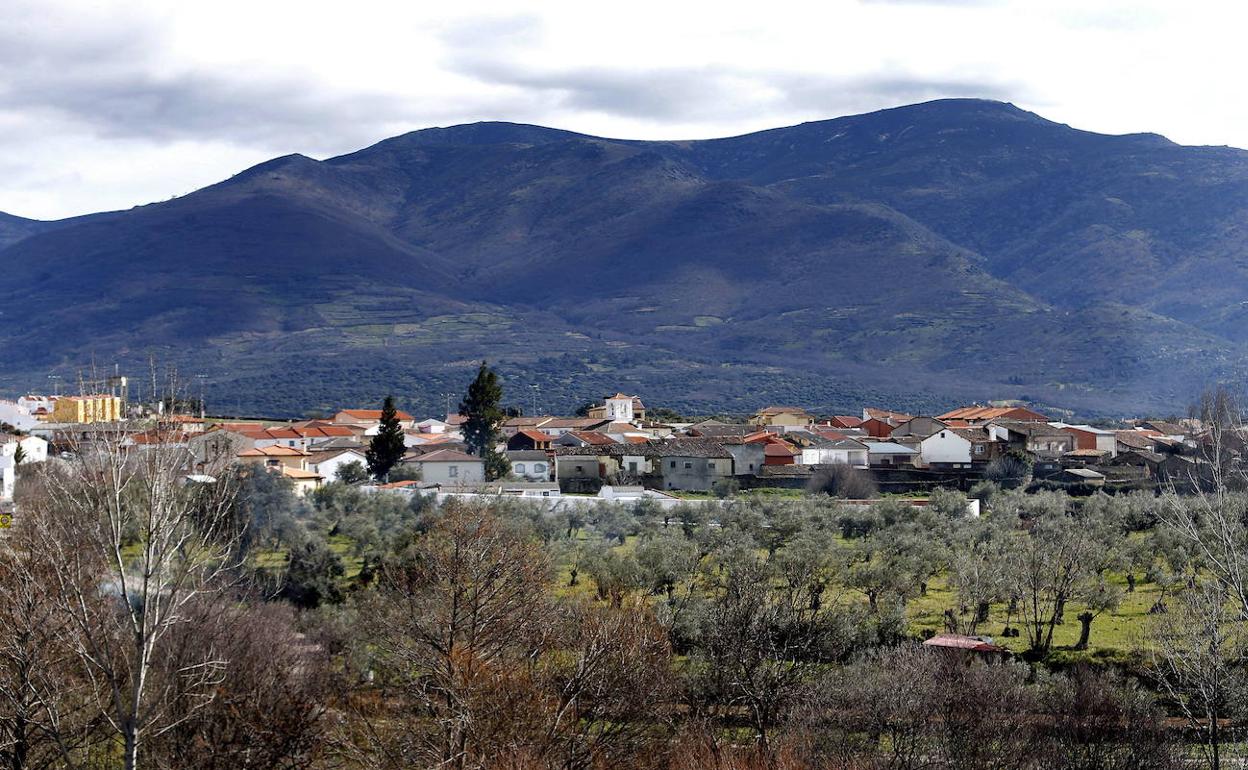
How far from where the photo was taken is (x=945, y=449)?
234 ft

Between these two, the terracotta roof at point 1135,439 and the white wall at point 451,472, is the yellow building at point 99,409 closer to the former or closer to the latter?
the white wall at point 451,472

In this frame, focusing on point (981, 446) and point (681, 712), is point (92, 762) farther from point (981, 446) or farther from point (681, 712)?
point (981, 446)

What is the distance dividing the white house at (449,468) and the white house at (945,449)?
20.4 m

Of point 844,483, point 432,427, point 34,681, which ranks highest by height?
point 34,681

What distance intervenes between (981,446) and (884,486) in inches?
392

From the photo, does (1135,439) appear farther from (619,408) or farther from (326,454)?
(326,454)

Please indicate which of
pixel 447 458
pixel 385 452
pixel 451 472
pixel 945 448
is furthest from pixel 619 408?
pixel 451 472

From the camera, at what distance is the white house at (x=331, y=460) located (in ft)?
224

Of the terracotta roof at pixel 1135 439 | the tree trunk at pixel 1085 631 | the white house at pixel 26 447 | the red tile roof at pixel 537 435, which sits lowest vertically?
the tree trunk at pixel 1085 631

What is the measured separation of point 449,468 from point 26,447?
1836cm

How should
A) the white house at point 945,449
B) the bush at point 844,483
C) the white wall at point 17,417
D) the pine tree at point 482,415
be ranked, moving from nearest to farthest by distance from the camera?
the bush at point 844,483 → the white house at point 945,449 → the pine tree at point 482,415 → the white wall at point 17,417

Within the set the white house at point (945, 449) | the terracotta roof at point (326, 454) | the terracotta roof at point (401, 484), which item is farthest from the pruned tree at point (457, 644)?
the white house at point (945, 449)

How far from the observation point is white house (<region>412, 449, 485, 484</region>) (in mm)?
65438

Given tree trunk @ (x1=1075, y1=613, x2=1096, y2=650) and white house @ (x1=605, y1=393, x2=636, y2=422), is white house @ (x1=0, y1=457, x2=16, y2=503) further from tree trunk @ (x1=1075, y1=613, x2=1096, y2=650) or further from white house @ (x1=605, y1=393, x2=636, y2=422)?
white house @ (x1=605, y1=393, x2=636, y2=422)
